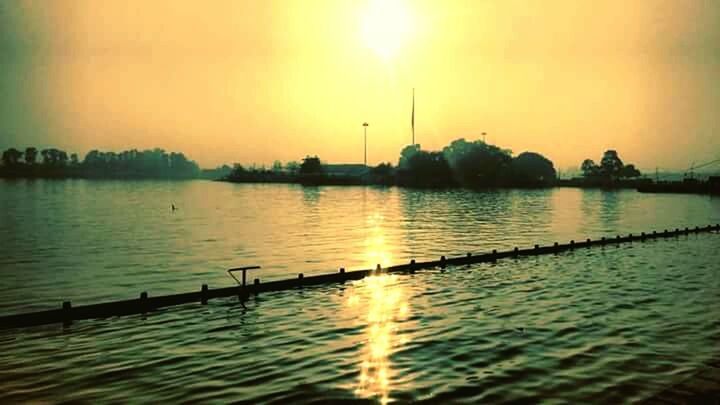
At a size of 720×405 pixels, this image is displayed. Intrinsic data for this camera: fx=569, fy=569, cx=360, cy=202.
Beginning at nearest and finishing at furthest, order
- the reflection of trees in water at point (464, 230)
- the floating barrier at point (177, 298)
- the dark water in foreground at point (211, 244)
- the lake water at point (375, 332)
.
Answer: the lake water at point (375, 332) → the floating barrier at point (177, 298) → the dark water in foreground at point (211, 244) → the reflection of trees in water at point (464, 230)

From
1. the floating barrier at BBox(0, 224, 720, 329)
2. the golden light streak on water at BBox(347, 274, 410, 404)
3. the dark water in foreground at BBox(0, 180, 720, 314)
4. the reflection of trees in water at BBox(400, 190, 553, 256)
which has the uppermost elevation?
the floating barrier at BBox(0, 224, 720, 329)

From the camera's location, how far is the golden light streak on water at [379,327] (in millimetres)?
15375

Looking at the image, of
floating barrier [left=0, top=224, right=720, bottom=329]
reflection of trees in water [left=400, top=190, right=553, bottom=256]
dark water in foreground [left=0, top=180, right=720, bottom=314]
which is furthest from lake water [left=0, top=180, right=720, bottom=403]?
reflection of trees in water [left=400, top=190, right=553, bottom=256]

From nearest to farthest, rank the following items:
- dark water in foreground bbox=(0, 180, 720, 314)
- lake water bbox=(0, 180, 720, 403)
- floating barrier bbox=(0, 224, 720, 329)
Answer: lake water bbox=(0, 180, 720, 403), floating barrier bbox=(0, 224, 720, 329), dark water in foreground bbox=(0, 180, 720, 314)

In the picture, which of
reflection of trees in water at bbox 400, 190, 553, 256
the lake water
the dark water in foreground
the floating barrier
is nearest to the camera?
the lake water

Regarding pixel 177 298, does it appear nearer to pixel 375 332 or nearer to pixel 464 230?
pixel 375 332

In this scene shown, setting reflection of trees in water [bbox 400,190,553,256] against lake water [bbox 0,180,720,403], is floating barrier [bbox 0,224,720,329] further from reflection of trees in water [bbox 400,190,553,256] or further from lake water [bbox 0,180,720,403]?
reflection of trees in water [bbox 400,190,553,256]

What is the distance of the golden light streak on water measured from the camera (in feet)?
50.4

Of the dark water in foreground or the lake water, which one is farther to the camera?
the dark water in foreground

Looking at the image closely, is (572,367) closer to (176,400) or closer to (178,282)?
(176,400)

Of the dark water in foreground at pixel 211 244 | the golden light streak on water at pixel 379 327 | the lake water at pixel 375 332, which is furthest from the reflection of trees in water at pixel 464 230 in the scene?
the golden light streak on water at pixel 379 327

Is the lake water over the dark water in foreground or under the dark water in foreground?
over

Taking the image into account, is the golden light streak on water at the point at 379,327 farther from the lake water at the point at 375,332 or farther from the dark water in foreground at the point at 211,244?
the dark water in foreground at the point at 211,244

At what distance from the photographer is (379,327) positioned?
2189 centimetres
